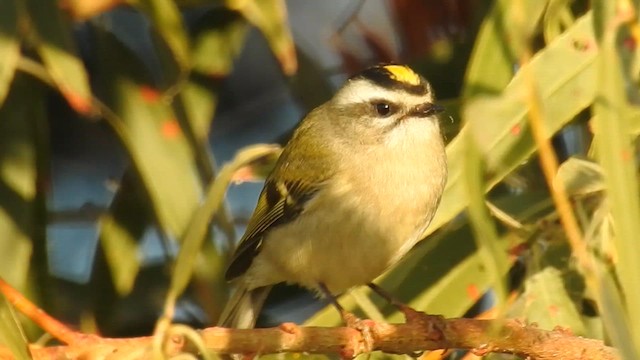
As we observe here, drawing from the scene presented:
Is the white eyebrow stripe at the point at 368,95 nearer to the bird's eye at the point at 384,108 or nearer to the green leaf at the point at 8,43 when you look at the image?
the bird's eye at the point at 384,108

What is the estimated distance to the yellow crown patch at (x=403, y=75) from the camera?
241cm

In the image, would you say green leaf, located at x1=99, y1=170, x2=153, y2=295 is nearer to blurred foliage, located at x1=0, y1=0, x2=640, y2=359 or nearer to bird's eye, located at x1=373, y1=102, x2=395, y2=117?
blurred foliage, located at x1=0, y1=0, x2=640, y2=359

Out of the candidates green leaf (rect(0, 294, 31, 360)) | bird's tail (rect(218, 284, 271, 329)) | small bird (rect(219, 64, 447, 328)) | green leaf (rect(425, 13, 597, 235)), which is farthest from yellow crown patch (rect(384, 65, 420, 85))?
green leaf (rect(0, 294, 31, 360))

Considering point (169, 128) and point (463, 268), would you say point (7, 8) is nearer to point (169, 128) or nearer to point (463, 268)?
point (169, 128)

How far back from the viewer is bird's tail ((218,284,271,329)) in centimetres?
255

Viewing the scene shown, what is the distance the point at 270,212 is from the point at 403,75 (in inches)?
14.7

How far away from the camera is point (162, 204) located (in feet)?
7.41

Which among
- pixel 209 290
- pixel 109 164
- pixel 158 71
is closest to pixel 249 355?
pixel 209 290

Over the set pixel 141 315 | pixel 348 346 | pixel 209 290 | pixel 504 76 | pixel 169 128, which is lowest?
pixel 141 315

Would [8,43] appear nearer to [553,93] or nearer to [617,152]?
[553,93]

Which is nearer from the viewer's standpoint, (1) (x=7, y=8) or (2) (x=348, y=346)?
(2) (x=348, y=346)

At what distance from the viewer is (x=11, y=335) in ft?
5.52

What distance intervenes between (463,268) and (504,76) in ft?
1.87

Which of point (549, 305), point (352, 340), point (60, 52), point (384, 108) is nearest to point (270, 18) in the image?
point (60, 52)
